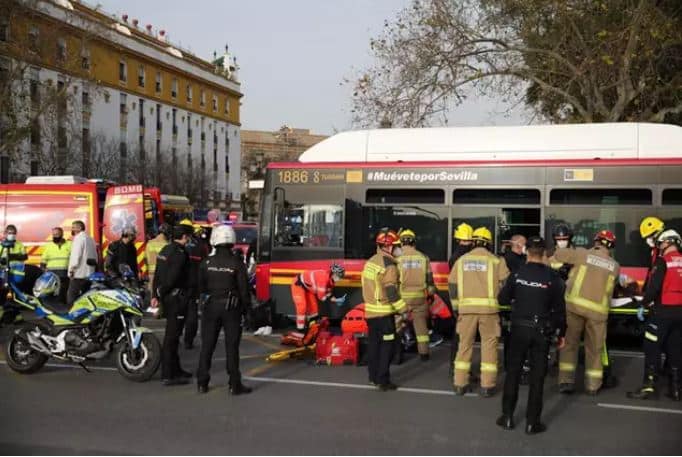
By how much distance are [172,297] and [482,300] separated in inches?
135

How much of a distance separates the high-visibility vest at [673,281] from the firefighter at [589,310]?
517 mm

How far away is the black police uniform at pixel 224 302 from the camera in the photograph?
24.9 feet

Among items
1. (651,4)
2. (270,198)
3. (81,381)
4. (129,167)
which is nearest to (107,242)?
(270,198)

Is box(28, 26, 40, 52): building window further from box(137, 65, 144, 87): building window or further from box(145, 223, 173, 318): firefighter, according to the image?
box(137, 65, 144, 87): building window

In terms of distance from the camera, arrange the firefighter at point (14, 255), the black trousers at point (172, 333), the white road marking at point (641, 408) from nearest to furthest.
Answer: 1. the white road marking at point (641, 408)
2. the black trousers at point (172, 333)
3. the firefighter at point (14, 255)

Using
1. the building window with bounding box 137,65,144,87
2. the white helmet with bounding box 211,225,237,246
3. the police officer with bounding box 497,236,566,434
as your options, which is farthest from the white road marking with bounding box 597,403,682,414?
the building window with bounding box 137,65,144,87

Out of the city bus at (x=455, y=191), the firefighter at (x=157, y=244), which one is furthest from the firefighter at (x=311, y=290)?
the firefighter at (x=157, y=244)

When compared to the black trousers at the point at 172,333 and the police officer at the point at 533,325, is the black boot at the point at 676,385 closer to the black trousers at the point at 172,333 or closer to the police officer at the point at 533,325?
the police officer at the point at 533,325

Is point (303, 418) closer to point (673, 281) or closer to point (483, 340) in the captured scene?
point (483, 340)

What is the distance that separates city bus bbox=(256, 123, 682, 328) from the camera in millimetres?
10703

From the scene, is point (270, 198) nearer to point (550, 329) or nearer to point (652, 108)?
point (550, 329)

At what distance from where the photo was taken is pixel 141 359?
8.30m

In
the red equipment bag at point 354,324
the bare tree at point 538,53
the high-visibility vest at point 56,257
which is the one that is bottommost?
the red equipment bag at point 354,324

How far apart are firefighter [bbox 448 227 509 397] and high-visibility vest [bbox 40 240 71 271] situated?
8704 mm
